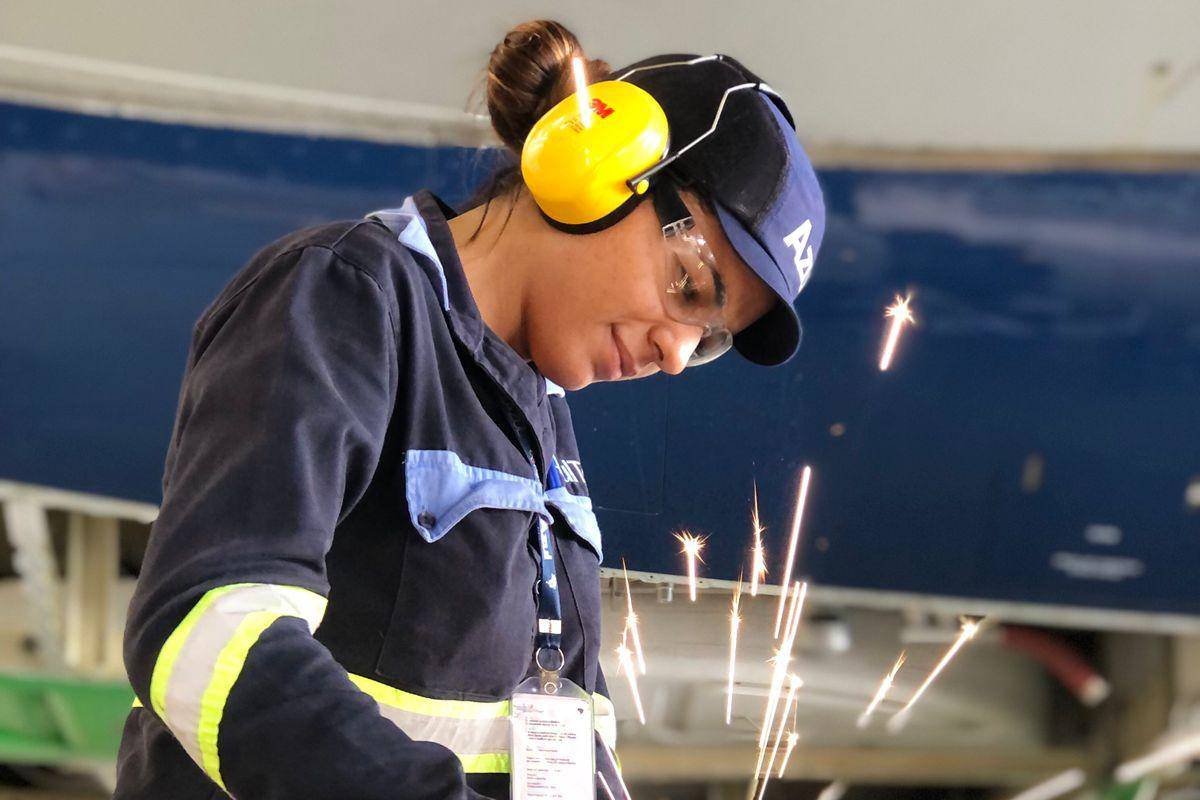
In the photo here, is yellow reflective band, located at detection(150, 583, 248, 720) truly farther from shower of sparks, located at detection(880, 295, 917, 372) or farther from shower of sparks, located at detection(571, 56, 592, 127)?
shower of sparks, located at detection(880, 295, 917, 372)

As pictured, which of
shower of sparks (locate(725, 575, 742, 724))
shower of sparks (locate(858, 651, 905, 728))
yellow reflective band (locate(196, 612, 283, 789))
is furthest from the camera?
shower of sparks (locate(858, 651, 905, 728))

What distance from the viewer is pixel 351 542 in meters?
0.92

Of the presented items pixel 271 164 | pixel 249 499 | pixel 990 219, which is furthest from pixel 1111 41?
pixel 249 499

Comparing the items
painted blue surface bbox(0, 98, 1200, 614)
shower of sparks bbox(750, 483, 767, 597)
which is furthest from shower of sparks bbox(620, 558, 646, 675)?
painted blue surface bbox(0, 98, 1200, 614)

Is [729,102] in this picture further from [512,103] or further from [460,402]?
[460,402]

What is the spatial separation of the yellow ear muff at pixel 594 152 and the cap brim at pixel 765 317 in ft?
0.25

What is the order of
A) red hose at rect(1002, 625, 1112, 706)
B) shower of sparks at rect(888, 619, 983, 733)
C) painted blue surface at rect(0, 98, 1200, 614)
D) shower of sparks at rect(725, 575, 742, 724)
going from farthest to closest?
1. red hose at rect(1002, 625, 1112, 706)
2. painted blue surface at rect(0, 98, 1200, 614)
3. shower of sparks at rect(888, 619, 983, 733)
4. shower of sparks at rect(725, 575, 742, 724)

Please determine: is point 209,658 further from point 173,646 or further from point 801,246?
point 801,246

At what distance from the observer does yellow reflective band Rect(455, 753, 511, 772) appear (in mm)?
965

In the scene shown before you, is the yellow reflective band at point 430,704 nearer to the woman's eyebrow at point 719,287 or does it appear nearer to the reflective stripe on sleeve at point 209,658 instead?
the reflective stripe on sleeve at point 209,658

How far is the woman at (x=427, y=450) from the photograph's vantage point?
71 centimetres

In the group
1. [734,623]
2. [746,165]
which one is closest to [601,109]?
[746,165]

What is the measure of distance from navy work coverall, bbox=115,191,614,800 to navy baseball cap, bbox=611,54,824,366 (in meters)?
0.21

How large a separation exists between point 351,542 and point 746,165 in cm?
43
